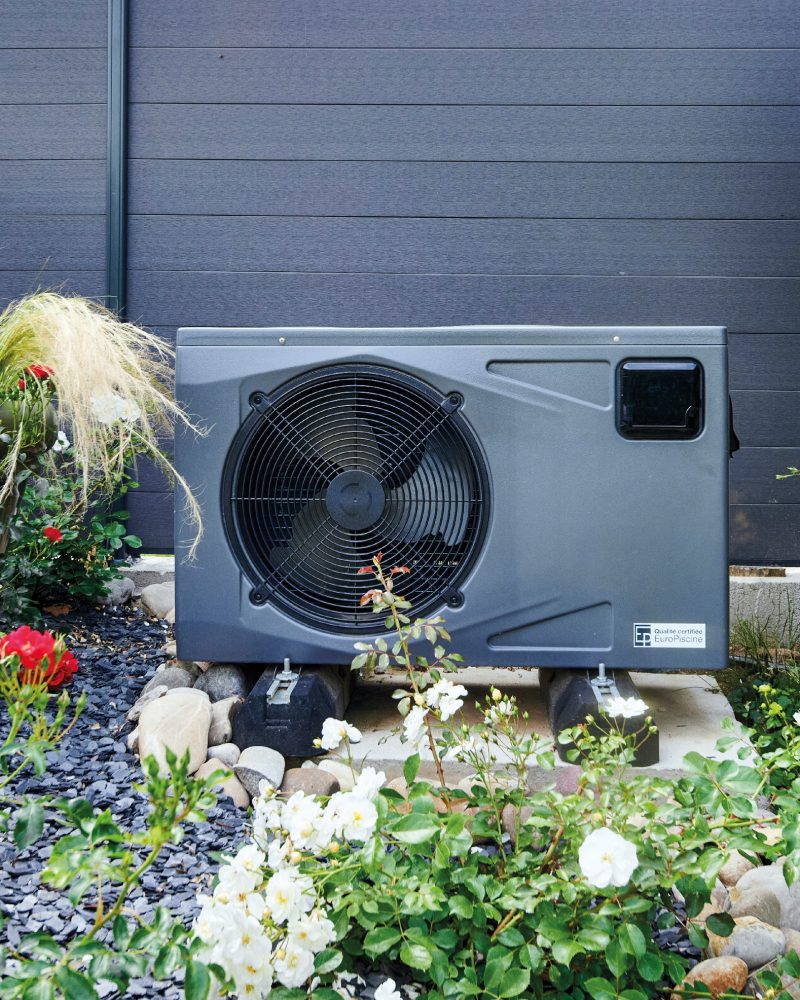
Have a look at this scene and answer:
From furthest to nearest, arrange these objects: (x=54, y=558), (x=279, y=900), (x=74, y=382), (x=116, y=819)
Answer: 1. (x=54, y=558)
2. (x=74, y=382)
3. (x=116, y=819)
4. (x=279, y=900)

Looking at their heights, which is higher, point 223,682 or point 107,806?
point 223,682

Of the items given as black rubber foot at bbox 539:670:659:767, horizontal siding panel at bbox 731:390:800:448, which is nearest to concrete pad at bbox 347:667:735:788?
black rubber foot at bbox 539:670:659:767

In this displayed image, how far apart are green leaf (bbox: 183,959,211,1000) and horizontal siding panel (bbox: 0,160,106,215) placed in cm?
253

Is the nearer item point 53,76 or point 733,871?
point 733,871

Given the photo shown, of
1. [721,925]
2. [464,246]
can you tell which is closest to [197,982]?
[721,925]

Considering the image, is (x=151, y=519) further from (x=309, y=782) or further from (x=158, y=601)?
(x=309, y=782)

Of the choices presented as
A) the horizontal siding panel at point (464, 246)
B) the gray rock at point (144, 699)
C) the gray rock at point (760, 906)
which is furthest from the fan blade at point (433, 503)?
the horizontal siding panel at point (464, 246)

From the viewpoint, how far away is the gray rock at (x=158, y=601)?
2.40 meters

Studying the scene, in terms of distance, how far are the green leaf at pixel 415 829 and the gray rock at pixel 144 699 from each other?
82 cm

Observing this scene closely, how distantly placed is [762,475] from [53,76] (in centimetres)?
251

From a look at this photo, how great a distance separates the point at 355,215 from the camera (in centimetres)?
276

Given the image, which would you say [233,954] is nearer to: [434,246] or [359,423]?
[359,423]

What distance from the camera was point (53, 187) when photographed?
2.79m

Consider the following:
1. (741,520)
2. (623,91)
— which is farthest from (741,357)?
(623,91)
